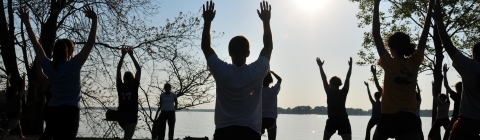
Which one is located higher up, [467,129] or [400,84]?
[400,84]

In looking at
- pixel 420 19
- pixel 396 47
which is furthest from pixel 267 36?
pixel 420 19

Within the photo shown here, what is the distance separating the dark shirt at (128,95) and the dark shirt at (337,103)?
11.7ft

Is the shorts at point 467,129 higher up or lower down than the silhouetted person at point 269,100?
lower down

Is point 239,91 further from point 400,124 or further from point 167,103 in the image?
point 167,103

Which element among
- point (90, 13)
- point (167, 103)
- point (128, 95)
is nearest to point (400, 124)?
point (90, 13)

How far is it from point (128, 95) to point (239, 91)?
6791 millimetres

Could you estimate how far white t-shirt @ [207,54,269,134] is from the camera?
4.76 meters

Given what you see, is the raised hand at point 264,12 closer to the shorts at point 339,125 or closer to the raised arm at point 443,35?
the raised arm at point 443,35

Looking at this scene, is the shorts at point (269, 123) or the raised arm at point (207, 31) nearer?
the raised arm at point (207, 31)

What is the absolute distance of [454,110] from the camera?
41.9 feet

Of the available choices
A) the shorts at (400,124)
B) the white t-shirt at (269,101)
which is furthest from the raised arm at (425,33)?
the white t-shirt at (269,101)

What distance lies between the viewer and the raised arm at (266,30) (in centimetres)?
502

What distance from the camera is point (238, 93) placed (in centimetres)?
479

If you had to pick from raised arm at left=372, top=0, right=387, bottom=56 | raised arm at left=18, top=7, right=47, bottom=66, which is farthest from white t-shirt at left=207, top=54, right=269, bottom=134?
raised arm at left=18, top=7, right=47, bottom=66
